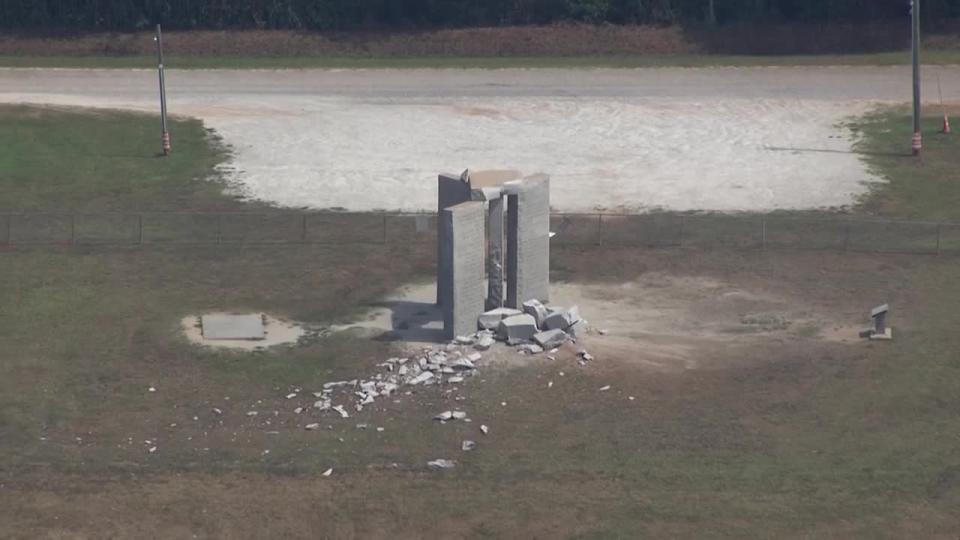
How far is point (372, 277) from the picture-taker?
169ft

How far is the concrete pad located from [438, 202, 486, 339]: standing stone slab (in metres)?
5.27

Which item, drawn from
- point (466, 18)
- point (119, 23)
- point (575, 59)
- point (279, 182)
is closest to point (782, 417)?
point (279, 182)

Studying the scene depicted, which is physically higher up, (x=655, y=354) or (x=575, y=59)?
(x=575, y=59)

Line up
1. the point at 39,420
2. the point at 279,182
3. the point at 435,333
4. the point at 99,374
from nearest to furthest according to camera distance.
→ 1. the point at 39,420
2. the point at 99,374
3. the point at 435,333
4. the point at 279,182

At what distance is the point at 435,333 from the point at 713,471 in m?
11.8

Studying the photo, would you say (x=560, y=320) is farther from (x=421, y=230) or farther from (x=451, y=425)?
(x=421, y=230)

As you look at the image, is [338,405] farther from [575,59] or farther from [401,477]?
[575,59]

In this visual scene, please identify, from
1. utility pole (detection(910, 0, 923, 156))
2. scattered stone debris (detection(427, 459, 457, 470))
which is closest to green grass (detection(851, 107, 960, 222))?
utility pole (detection(910, 0, 923, 156))

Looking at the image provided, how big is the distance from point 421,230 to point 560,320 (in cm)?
1057

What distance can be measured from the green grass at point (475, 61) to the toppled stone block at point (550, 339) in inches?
1636

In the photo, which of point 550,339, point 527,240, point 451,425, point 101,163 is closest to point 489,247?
point 527,240

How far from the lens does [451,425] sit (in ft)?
128

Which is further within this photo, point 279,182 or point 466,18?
point 466,18

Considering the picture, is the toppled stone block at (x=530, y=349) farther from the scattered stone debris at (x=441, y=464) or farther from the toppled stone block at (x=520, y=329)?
the scattered stone debris at (x=441, y=464)
